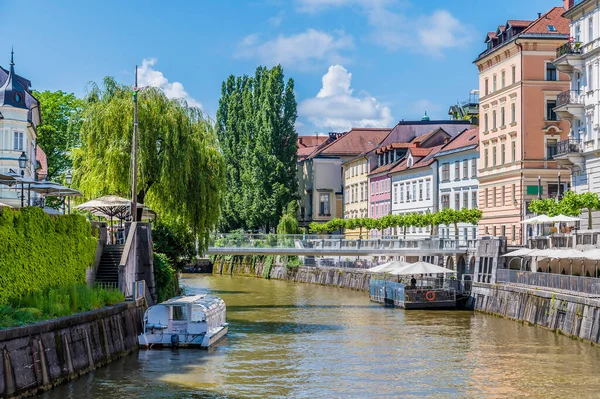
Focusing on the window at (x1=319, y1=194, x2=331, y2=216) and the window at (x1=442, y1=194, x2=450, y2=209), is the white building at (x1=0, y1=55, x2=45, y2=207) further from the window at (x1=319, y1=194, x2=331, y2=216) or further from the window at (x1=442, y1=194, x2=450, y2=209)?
the window at (x1=319, y1=194, x2=331, y2=216)

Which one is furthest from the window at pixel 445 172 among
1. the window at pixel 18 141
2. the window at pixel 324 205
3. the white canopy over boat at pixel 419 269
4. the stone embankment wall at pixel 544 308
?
the window at pixel 18 141

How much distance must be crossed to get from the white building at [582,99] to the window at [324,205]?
54200mm

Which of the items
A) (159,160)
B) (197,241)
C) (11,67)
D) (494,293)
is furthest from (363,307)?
(11,67)

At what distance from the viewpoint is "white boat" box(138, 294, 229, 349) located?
34.7m

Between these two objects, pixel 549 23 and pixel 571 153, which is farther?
pixel 549 23

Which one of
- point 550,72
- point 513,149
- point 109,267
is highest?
point 550,72

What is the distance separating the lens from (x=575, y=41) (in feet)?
192

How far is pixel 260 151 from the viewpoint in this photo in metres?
92.9

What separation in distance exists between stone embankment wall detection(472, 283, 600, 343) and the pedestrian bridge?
7.19 meters

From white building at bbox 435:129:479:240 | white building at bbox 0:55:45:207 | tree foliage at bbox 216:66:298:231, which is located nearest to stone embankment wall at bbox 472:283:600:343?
white building at bbox 435:129:479:240

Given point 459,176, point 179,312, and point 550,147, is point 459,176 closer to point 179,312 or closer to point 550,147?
point 550,147

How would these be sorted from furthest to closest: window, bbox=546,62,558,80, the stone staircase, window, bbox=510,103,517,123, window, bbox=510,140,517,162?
window, bbox=510,103,517,123 → window, bbox=510,140,517,162 → window, bbox=546,62,558,80 → the stone staircase

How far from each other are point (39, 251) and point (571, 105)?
120 feet

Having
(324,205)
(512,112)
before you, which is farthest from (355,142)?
(512,112)
